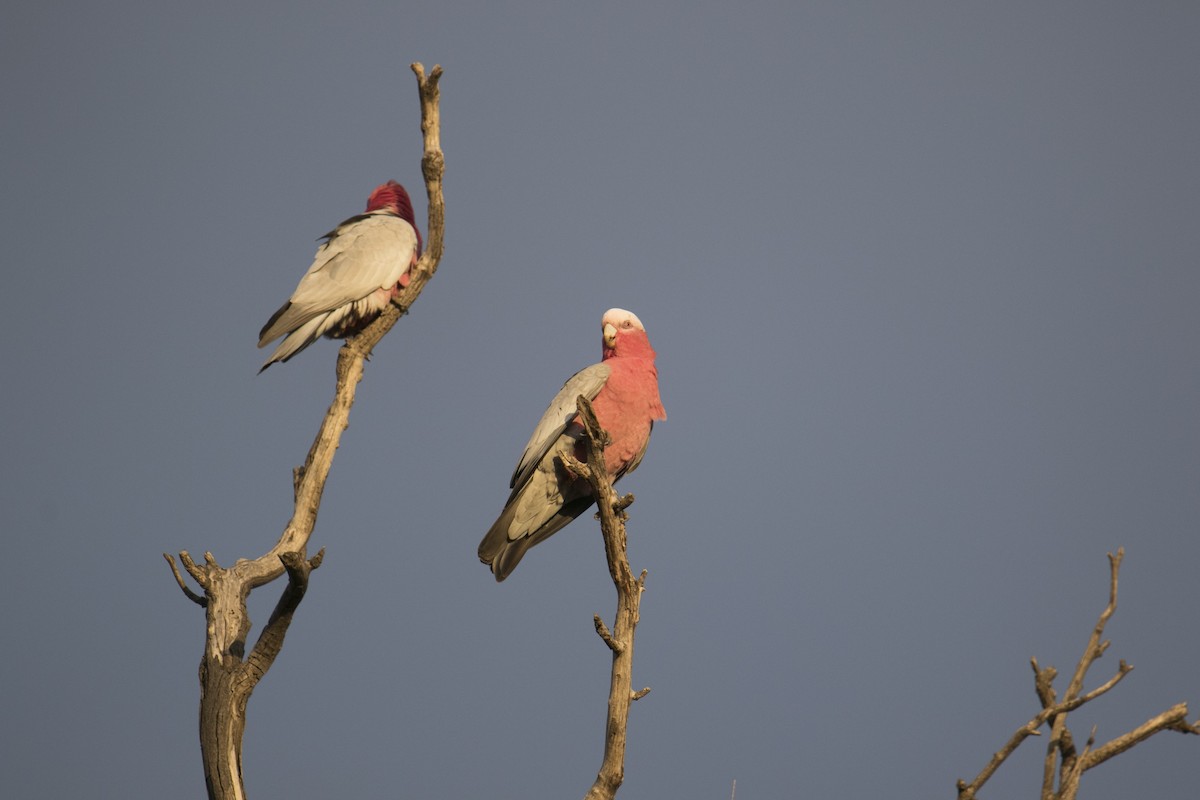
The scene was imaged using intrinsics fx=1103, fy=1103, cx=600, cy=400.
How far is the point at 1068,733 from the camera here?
12.6 ft

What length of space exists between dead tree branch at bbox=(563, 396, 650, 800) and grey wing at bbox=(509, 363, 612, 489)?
79cm

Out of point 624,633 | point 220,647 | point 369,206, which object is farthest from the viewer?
point 369,206

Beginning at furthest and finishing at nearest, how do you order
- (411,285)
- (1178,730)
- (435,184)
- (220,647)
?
1. (411,285)
2. (435,184)
3. (220,647)
4. (1178,730)

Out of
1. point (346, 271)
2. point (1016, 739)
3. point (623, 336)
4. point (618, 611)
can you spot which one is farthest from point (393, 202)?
point (1016, 739)

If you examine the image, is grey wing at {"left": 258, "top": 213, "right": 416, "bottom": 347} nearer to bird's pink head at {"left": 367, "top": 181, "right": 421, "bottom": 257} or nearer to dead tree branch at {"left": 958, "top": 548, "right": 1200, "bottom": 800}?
bird's pink head at {"left": 367, "top": 181, "right": 421, "bottom": 257}

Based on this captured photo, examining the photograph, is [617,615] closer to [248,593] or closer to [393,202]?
[248,593]

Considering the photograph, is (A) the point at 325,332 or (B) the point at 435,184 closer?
(B) the point at 435,184

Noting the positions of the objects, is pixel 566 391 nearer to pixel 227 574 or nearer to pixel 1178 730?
pixel 227 574

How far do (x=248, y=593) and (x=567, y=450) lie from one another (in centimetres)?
181

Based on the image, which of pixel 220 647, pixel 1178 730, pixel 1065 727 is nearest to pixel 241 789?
pixel 220 647

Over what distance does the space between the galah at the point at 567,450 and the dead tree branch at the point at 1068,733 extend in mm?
2806

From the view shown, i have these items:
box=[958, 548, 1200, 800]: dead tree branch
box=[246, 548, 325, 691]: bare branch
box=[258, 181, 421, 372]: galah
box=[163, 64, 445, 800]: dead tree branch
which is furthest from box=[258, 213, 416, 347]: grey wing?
box=[958, 548, 1200, 800]: dead tree branch

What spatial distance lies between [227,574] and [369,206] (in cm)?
338

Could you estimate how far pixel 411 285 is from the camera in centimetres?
668
